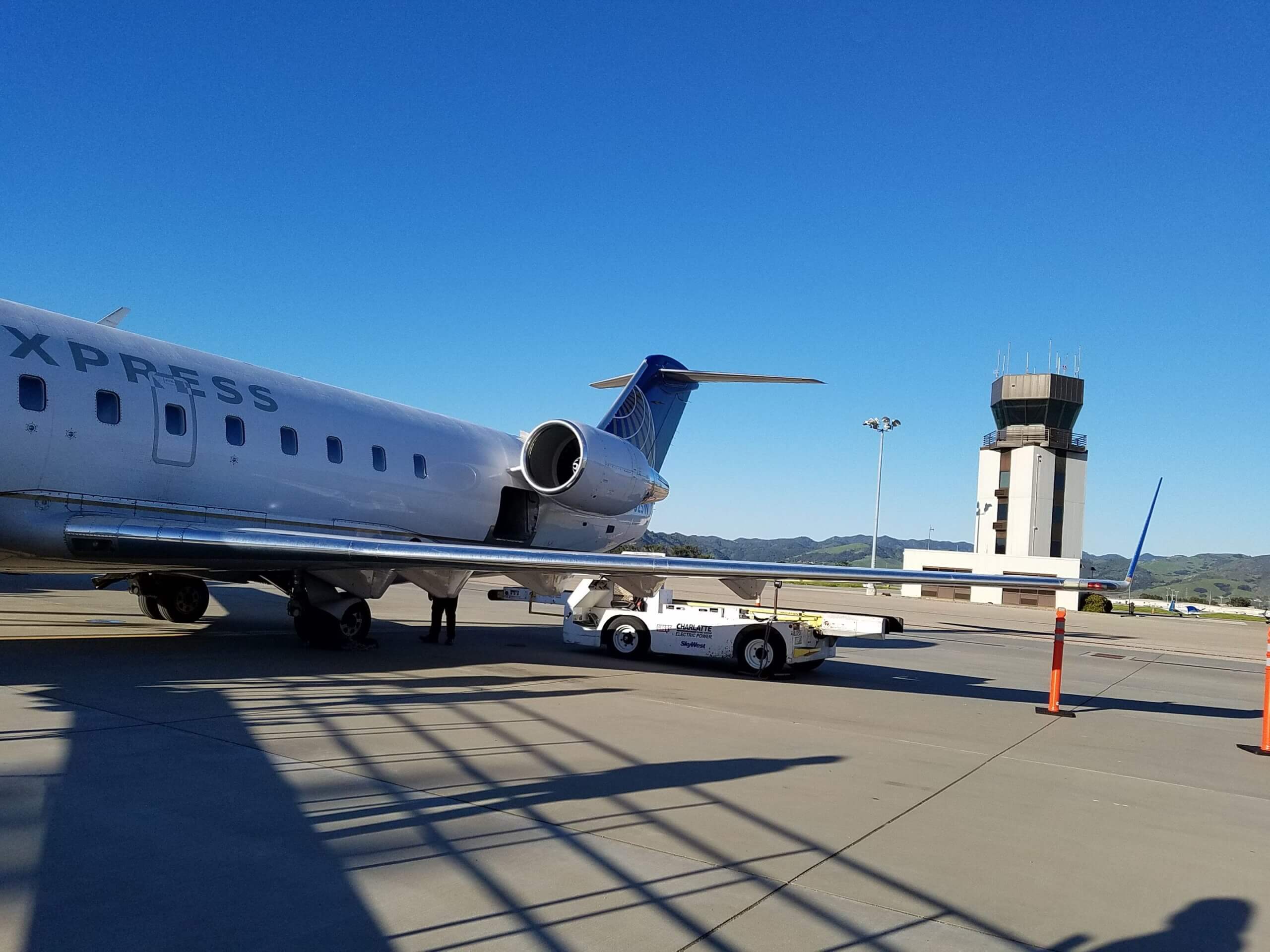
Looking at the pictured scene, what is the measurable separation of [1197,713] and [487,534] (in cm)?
1198

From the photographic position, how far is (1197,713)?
13719 millimetres

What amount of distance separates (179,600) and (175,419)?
6.00 meters

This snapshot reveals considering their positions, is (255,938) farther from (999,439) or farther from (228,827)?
(999,439)

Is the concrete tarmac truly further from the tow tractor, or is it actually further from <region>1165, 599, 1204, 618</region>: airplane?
<region>1165, 599, 1204, 618</region>: airplane

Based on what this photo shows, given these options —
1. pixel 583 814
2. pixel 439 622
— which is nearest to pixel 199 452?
pixel 439 622

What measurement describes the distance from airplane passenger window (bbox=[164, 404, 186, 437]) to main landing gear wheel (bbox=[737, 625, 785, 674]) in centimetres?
860

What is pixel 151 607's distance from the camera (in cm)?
1680

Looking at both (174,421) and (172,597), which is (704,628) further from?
(172,597)

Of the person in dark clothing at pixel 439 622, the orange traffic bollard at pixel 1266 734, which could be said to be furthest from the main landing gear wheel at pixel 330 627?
the orange traffic bollard at pixel 1266 734

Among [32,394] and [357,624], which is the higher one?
[32,394]

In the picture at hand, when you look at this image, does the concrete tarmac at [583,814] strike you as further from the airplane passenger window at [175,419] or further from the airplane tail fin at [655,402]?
the airplane tail fin at [655,402]

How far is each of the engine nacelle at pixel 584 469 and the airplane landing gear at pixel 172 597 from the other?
6261 mm

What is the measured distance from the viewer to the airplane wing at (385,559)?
35.9 ft

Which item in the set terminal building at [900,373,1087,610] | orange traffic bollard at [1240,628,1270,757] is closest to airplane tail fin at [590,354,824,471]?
orange traffic bollard at [1240,628,1270,757]
